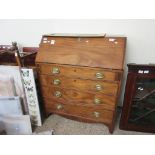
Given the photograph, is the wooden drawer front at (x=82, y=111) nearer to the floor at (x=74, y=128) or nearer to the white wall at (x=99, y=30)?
the floor at (x=74, y=128)

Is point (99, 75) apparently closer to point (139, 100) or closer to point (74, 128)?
point (139, 100)

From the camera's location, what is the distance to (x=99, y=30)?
1768mm

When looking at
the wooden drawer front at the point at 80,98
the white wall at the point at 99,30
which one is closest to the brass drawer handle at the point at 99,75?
the wooden drawer front at the point at 80,98

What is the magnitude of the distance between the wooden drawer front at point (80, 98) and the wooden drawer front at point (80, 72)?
19cm

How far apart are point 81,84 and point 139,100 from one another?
601 mm

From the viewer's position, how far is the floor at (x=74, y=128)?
5.88 ft

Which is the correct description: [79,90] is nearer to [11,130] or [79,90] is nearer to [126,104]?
[126,104]

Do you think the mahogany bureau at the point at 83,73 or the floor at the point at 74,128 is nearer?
the mahogany bureau at the point at 83,73

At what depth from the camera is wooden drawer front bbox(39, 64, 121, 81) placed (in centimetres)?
146

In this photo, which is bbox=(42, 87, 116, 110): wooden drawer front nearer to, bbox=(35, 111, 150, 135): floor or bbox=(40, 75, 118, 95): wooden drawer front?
bbox=(40, 75, 118, 95): wooden drawer front

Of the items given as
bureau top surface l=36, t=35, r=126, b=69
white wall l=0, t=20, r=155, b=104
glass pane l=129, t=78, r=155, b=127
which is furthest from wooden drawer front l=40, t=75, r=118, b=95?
white wall l=0, t=20, r=155, b=104

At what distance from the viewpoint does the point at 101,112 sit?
1.70 m

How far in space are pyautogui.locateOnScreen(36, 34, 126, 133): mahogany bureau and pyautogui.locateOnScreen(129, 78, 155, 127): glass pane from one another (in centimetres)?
25
